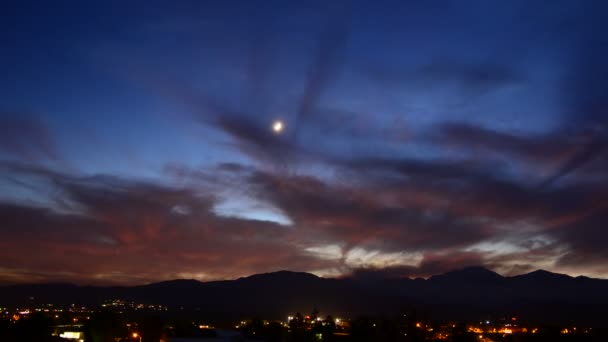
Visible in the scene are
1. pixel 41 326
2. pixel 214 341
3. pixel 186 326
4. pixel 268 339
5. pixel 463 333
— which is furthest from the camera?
pixel 186 326

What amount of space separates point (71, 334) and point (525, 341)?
69.1 m

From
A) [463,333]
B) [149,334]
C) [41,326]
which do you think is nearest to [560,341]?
[463,333]

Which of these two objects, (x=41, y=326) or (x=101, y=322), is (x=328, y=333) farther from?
(x=41, y=326)

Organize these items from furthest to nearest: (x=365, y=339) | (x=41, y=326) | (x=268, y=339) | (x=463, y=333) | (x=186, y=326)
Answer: (x=186, y=326) → (x=268, y=339) → (x=365, y=339) → (x=463, y=333) → (x=41, y=326)

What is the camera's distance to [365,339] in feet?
272

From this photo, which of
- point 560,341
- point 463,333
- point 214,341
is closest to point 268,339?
point 214,341

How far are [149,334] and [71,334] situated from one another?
563 inches

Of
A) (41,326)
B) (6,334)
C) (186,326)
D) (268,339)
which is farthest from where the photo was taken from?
(186,326)

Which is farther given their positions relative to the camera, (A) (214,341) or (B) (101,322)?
(A) (214,341)

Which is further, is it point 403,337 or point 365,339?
point 365,339

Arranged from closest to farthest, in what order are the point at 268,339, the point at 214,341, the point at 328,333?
the point at 328,333 → the point at 214,341 → the point at 268,339

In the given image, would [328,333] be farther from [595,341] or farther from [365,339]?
[595,341]

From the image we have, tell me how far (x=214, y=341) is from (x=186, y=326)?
19792 mm

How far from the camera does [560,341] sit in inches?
3083
